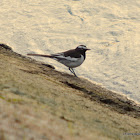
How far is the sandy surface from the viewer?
41.1 ft

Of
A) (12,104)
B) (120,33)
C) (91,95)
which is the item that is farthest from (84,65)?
(12,104)

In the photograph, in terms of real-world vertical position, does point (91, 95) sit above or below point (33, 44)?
above

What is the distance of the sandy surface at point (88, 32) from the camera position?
41.1 feet

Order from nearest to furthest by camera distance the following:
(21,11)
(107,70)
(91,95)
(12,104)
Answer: (12,104), (91,95), (107,70), (21,11)

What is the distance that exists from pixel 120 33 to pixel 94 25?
202cm

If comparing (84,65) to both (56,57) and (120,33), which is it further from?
(56,57)

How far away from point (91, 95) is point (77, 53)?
3.40 meters

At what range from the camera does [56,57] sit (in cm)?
759

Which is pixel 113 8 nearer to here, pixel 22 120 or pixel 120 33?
pixel 120 33

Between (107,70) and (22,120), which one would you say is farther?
(107,70)

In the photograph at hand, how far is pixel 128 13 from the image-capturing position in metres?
18.7

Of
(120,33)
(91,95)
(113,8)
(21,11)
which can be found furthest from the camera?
(113,8)

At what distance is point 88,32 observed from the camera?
1630 centimetres

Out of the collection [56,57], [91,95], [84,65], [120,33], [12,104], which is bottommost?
[84,65]
